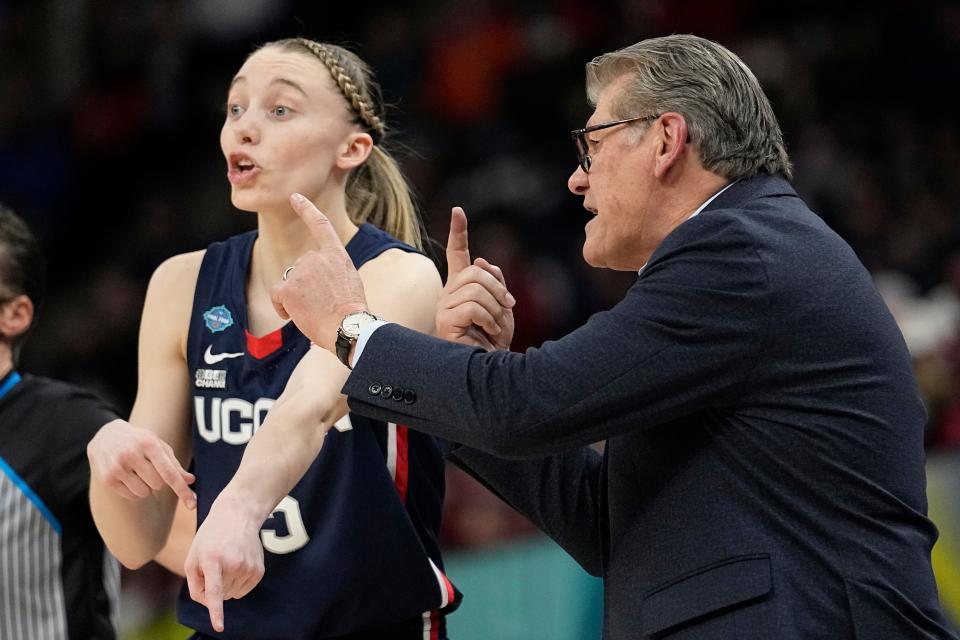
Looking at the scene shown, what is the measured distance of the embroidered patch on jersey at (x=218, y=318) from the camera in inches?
128

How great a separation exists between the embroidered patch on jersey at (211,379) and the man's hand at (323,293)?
431mm

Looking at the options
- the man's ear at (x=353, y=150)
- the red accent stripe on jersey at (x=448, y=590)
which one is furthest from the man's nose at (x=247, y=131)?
the red accent stripe on jersey at (x=448, y=590)

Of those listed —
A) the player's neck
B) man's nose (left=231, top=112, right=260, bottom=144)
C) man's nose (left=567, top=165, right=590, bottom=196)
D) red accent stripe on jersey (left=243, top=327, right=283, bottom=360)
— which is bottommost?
the player's neck

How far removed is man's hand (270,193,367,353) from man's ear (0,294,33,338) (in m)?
1.13

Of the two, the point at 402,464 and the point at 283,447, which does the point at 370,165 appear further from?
the point at 283,447

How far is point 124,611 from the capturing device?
6.12 meters

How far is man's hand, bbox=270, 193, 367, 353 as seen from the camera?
2.73 m

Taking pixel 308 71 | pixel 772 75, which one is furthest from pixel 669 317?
pixel 772 75

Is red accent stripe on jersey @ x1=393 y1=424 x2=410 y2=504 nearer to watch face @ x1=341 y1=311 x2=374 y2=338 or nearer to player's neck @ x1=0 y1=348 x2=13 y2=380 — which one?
watch face @ x1=341 y1=311 x2=374 y2=338

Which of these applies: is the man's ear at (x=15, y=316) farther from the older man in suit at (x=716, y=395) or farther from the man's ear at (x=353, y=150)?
the older man in suit at (x=716, y=395)

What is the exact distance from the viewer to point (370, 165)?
359 cm

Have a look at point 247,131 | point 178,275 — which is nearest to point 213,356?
point 178,275

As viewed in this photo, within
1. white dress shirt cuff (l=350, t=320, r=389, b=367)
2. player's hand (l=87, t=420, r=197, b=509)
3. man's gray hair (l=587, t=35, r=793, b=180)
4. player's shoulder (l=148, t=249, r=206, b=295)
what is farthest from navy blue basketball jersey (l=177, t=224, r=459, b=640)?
man's gray hair (l=587, t=35, r=793, b=180)

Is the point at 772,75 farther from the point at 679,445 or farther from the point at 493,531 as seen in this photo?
the point at 679,445
